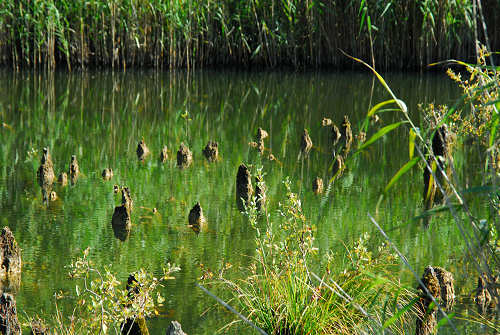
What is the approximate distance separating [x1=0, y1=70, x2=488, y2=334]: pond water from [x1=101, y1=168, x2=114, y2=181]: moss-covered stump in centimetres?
5

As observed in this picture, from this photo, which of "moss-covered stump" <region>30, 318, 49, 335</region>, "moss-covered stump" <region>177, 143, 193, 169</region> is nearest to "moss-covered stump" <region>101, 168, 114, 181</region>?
"moss-covered stump" <region>177, 143, 193, 169</region>

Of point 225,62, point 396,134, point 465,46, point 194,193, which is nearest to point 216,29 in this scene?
point 225,62

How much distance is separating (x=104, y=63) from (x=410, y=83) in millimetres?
5808

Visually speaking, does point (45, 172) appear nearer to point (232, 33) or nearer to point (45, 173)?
point (45, 173)

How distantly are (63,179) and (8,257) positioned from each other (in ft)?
6.69

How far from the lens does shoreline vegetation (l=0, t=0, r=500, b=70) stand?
13086 mm

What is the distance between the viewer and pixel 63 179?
6.05m

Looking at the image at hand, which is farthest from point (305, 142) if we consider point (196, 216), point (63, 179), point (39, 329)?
point (39, 329)

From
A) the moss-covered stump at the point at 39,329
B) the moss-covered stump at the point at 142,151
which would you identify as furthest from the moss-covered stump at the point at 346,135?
the moss-covered stump at the point at 39,329

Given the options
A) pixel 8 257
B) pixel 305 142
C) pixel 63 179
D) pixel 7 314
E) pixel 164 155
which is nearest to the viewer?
pixel 7 314

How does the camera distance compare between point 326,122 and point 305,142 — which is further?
point 326,122

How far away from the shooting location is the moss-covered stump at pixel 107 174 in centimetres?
619

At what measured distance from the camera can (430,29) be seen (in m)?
13.1

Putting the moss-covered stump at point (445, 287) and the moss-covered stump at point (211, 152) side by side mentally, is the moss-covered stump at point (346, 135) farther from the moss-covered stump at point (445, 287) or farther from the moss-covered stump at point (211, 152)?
the moss-covered stump at point (445, 287)
